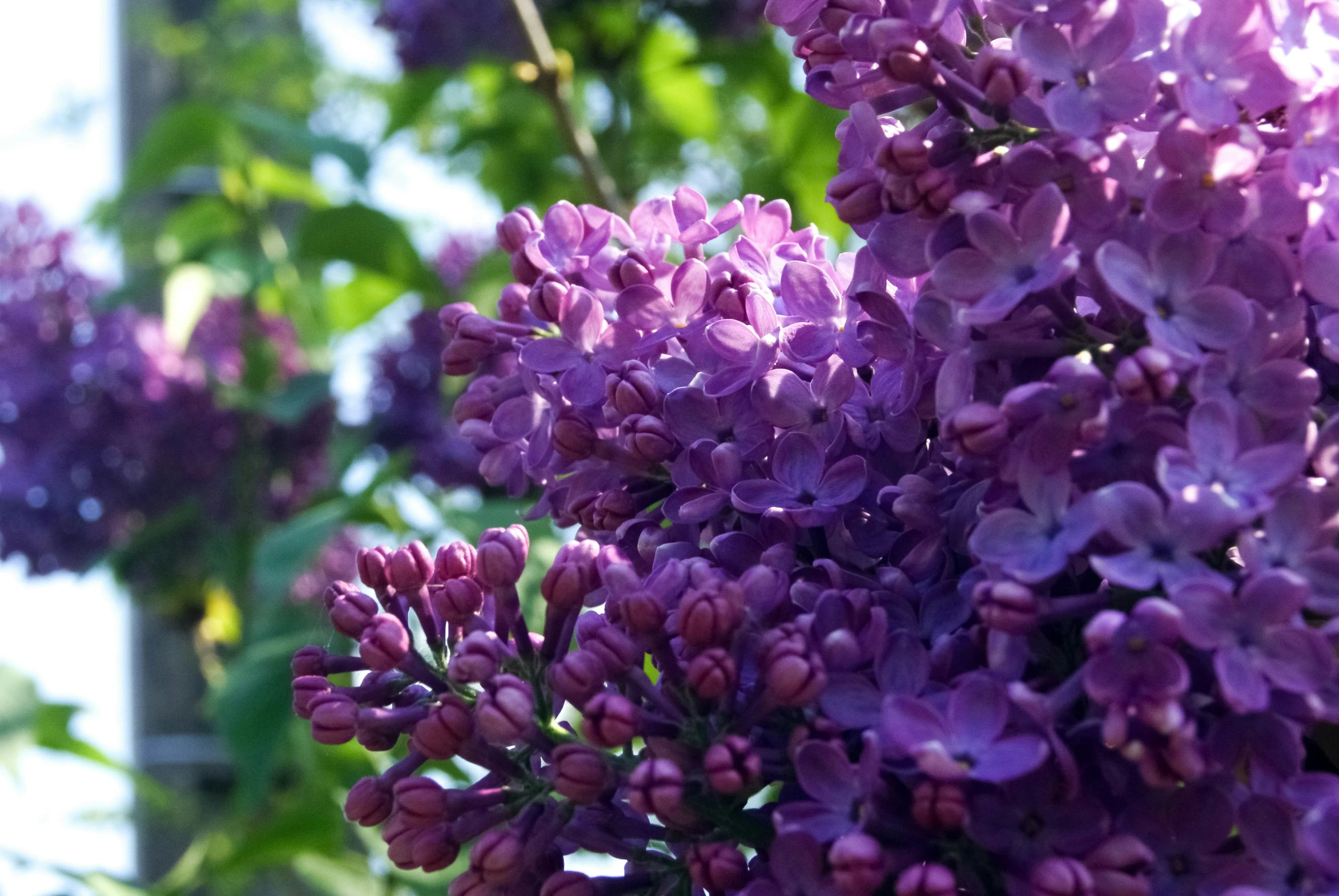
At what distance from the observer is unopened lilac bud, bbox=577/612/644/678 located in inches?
15.9

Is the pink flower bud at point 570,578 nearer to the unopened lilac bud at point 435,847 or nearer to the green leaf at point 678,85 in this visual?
the unopened lilac bud at point 435,847

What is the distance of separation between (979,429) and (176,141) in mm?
1220

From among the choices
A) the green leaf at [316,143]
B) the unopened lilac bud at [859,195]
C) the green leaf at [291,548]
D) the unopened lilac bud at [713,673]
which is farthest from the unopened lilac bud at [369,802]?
the green leaf at [316,143]

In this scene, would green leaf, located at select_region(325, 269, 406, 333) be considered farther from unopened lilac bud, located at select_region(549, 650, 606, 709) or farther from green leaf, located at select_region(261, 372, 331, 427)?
unopened lilac bud, located at select_region(549, 650, 606, 709)

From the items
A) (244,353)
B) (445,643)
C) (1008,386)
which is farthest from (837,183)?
(244,353)

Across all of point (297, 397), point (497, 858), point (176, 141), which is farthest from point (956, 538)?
point (176, 141)

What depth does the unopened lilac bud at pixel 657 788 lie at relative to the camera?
377 millimetres

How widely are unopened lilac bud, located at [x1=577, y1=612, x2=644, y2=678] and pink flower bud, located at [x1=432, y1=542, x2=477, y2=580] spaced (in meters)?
0.06

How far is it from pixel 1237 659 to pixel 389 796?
24cm

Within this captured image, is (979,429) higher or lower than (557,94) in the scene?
higher

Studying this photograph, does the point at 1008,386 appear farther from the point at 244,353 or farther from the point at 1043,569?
the point at 244,353

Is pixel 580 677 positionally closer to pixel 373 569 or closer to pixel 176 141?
pixel 373 569

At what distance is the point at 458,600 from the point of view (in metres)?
0.43

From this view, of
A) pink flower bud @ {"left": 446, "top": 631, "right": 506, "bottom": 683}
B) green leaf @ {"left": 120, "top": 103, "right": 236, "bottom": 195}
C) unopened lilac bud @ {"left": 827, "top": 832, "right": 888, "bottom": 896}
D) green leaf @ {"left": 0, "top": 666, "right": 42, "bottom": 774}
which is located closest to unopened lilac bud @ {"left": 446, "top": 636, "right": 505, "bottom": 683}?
pink flower bud @ {"left": 446, "top": 631, "right": 506, "bottom": 683}
